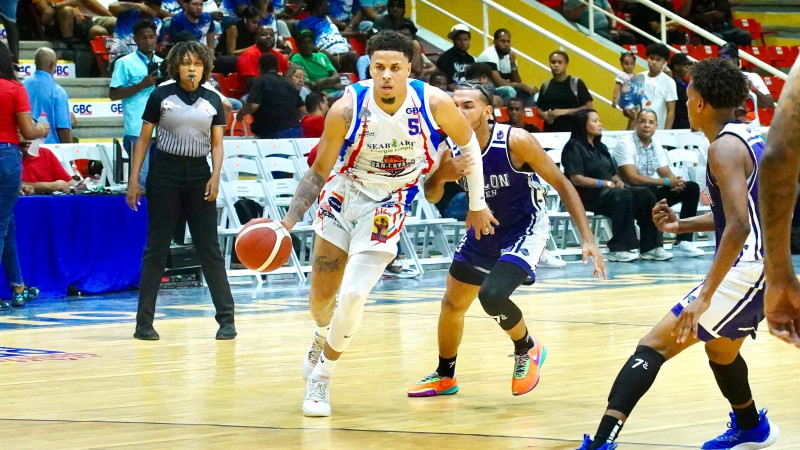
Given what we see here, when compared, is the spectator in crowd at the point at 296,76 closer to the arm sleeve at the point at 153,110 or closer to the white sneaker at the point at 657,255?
the white sneaker at the point at 657,255

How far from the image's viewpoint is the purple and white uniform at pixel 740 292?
461 centimetres

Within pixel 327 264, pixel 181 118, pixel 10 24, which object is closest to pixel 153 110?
pixel 181 118

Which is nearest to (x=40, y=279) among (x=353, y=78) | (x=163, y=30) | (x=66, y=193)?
(x=66, y=193)

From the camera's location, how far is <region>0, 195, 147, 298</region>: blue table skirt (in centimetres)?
1114

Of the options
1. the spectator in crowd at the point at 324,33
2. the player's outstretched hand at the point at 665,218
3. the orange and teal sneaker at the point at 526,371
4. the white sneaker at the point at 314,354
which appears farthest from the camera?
the spectator in crowd at the point at 324,33

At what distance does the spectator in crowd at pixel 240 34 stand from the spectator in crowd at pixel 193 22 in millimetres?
780

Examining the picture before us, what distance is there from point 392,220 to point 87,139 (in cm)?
957

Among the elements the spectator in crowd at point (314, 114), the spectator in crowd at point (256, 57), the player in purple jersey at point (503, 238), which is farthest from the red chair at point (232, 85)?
the player in purple jersey at point (503, 238)

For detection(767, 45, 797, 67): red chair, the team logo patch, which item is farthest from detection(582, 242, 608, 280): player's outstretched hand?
detection(767, 45, 797, 67): red chair

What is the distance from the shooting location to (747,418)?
16.2 feet

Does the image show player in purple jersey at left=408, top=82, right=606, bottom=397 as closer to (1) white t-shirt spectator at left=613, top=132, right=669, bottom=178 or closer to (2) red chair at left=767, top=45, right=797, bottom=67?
(1) white t-shirt spectator at left=613, top=132, right=669, bottom=178

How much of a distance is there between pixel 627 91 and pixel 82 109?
7.17m

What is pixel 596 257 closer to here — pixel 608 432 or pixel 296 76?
pixel 608 432

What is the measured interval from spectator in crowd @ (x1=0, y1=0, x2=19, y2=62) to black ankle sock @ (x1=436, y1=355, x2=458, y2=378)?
862 cm
